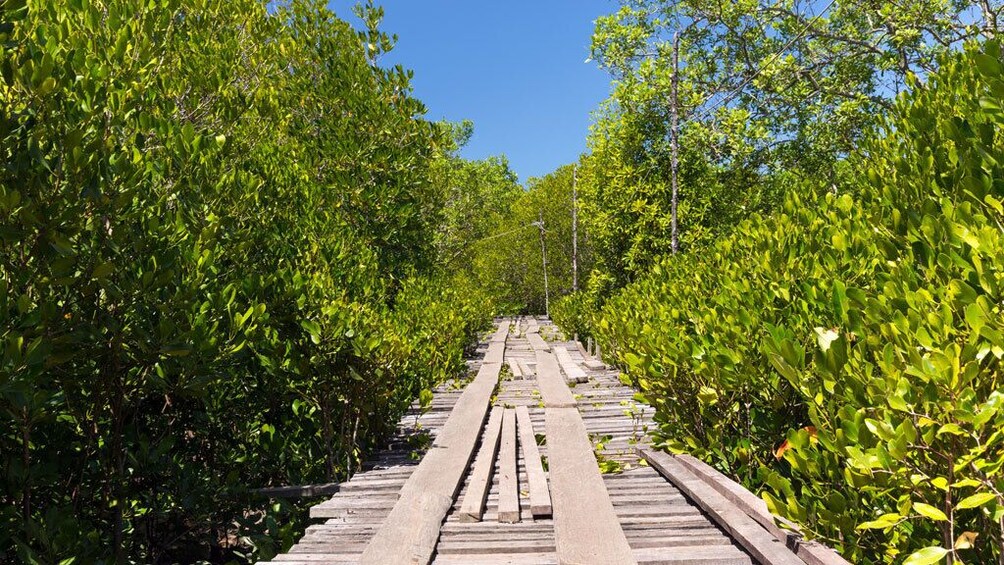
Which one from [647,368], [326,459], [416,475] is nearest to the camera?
[416,475]

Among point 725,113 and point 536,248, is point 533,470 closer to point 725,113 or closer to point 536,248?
point 725,113

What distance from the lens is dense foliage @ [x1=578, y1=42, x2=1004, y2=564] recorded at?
2.38 metres

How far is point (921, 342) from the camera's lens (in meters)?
2.40

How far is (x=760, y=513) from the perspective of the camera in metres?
3.83

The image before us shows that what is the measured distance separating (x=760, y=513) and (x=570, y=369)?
8050 mm

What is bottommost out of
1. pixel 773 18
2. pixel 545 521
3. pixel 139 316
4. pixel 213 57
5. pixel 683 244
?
pixel 545 521

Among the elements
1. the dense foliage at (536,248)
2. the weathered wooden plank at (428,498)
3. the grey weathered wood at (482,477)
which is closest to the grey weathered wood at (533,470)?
the grey weathered wood at (482,477)

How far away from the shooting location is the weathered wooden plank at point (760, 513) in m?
3.11

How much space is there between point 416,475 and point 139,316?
2.55 meters

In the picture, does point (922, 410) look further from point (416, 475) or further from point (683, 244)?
point (683, 244)

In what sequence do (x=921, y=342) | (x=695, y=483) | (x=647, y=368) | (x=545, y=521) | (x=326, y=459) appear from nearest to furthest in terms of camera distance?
(x=921, y=342), (x=545, y=521), (x=695, y=483), (x=647, y=368), (x=326, y=459)

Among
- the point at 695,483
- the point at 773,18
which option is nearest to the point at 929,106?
the point at 695,483

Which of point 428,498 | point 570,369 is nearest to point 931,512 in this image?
point 428,498

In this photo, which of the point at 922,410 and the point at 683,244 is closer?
the point at 922,410
